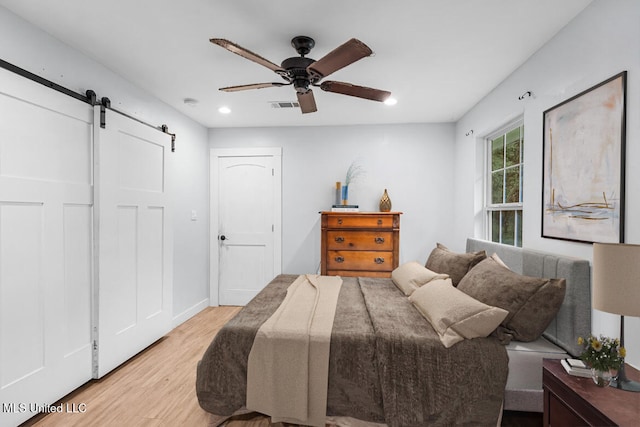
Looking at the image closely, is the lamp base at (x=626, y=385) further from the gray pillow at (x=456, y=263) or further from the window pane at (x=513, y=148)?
the window pane at (x=513, y=148)

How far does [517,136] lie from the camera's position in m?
2.84

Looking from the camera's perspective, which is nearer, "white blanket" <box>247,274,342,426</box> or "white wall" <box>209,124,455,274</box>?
"white blanket" <box>247,274,342,426</box>

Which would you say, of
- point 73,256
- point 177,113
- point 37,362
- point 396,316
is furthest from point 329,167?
point 37,362

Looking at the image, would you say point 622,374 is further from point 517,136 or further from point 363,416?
point 517,136

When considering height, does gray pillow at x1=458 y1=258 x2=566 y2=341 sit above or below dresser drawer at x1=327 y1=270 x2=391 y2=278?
above

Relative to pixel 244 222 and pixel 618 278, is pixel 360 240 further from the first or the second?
pixel 618 278

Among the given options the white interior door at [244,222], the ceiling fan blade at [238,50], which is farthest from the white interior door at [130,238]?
the ceiling fan blade at [238,50]

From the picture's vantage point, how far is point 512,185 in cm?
292

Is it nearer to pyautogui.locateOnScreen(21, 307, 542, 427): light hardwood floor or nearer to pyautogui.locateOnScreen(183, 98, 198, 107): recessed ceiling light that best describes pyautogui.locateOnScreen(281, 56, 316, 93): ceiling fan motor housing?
pyautogui.locateOnScreen(183, 98, 198, 107): recessed ceiling light

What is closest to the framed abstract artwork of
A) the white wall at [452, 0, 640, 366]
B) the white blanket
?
the white wall at [452, 0, 640, 366]

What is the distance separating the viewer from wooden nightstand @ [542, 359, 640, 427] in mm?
1125

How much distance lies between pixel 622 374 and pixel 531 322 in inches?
20.7

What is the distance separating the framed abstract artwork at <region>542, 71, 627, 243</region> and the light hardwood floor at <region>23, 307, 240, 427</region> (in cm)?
249

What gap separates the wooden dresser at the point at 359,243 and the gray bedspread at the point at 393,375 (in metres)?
1.82
